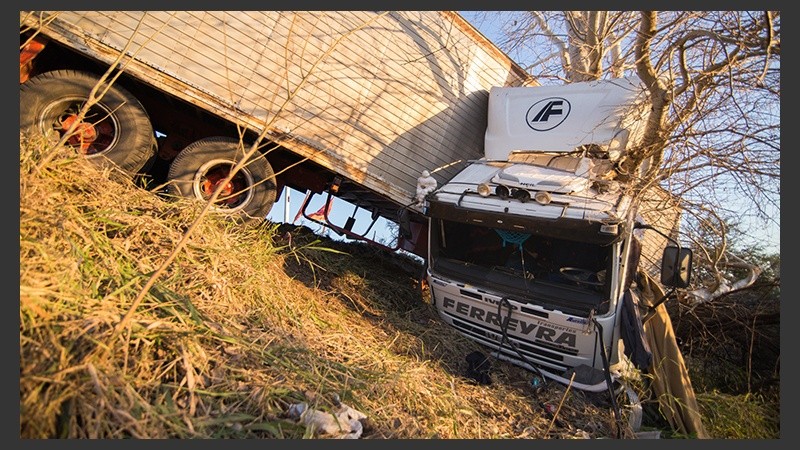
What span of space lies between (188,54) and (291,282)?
8.79ft

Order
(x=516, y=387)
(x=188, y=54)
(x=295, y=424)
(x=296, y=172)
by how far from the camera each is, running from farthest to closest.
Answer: (x=296, y=172) < (x=188, y=54) < (x=516, y=387) < (x=295, y=424)

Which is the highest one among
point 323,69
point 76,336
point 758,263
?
point 758,263

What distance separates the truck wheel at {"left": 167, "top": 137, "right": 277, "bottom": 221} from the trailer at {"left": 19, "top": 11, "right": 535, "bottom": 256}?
1 cm

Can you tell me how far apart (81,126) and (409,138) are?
12.1 ft

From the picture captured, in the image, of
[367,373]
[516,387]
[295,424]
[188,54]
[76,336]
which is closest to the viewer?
[76,336]

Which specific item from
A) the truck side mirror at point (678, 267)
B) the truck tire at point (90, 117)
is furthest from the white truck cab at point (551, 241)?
the truck tire at point (90, 117)

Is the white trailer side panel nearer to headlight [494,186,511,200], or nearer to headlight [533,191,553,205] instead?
headlight [494,186,511,200]

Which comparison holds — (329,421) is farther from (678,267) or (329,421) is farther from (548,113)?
(548,113)

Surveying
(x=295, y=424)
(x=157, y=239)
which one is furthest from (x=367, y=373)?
(x=157, y=239)

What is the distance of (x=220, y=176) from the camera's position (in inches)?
206

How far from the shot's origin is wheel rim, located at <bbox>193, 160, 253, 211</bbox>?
494cm

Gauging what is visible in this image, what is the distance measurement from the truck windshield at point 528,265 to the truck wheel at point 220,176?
2.17 m

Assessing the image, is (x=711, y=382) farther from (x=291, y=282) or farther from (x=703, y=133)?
(x=291, y=282)

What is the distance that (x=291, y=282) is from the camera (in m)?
4.70
